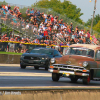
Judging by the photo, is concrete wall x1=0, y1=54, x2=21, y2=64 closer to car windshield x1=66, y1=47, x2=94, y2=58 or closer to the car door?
car windshield x1=66, y1=47, x2=94, y2=58

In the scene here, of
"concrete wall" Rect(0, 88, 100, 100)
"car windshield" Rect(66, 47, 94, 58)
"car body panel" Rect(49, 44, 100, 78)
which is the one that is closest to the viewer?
"concrete wall" Rect(0, 88, 100, 100)

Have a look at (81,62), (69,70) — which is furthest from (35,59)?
(81,62)

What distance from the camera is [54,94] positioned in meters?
7.29

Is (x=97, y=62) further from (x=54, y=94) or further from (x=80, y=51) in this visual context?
(x=54, y=94)

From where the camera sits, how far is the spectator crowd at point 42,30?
34.9m

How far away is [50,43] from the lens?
114 ft

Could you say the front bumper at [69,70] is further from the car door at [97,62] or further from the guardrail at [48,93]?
the guardrail at [48,93]

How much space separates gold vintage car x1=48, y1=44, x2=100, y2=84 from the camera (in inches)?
466

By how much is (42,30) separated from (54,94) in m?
28.9

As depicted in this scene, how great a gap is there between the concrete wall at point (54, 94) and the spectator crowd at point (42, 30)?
2619 cm

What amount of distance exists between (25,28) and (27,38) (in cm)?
143

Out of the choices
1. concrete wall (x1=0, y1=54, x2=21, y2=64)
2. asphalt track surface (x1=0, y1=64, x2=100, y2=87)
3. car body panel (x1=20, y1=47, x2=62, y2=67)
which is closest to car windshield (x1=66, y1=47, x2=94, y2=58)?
asphalt track surface (x1=0, y1=64, x2=100, y2=87)

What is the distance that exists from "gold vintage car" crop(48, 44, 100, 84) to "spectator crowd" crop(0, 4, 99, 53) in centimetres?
2117

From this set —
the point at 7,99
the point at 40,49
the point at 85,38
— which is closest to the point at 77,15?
the point at 85,38
